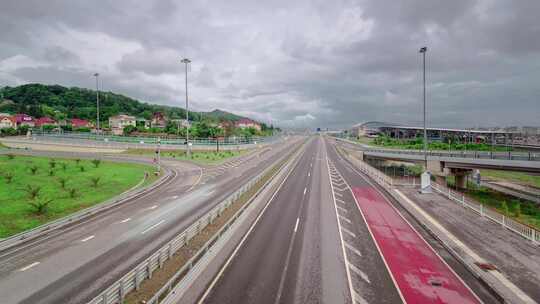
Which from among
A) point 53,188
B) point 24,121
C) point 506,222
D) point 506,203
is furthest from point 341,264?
point 24,121

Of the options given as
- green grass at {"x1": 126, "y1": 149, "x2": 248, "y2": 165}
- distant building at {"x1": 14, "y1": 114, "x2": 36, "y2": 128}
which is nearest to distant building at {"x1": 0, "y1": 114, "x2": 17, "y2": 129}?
Answer: distant building at {"x1": 14, "y1": 114, "x2": 36, "y2": 128}

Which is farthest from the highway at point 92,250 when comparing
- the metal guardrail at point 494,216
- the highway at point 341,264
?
the metal guardrail at point 494,216

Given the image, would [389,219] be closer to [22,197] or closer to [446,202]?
[446,202]

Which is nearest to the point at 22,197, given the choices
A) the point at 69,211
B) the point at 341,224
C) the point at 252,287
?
the point at 69,211

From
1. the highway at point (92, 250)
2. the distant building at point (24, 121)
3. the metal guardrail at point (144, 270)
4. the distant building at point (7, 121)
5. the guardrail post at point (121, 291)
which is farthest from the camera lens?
the distant building at point (24, 121)

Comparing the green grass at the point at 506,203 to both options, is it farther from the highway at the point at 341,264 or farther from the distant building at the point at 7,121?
the distant building at the point at 7,121

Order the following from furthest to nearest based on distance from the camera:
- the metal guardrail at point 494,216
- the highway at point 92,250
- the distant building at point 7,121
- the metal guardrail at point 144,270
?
1. the distant building at point 7,121
2. the metal guardrail at point 494,216
3. the highway at point 92,250
4. the metal guardrail at point 144,270

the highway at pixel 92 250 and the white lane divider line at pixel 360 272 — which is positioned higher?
the highway at pixel 92 250

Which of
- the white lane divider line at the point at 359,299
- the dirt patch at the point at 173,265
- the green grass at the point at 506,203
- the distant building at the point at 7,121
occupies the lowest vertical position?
the green grass at the point at 506,203
